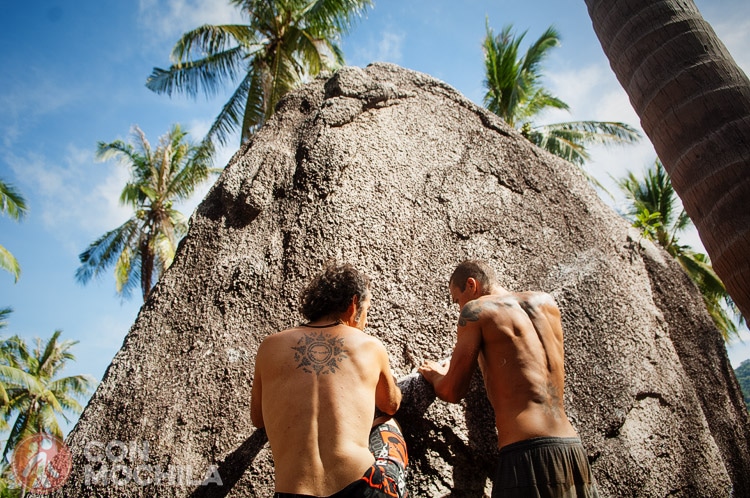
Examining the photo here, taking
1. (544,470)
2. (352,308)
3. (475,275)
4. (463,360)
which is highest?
(475,275)

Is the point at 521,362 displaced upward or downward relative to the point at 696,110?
downward

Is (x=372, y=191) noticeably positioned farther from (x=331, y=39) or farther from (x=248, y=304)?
(x=331, y=39)

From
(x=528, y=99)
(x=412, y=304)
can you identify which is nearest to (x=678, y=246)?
(x=528, y=99)

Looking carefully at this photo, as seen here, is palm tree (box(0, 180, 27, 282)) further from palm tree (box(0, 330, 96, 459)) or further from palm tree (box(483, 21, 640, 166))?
palm tree (box(483, 21, 640, 166))

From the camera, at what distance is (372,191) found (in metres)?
3.36

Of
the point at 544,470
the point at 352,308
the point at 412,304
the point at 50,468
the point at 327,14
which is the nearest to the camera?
the point at 544,470

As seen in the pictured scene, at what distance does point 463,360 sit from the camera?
2.24 metres

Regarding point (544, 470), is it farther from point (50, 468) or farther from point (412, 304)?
point (50, 468)

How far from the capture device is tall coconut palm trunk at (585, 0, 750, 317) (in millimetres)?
2041

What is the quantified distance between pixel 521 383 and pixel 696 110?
1.51 meters

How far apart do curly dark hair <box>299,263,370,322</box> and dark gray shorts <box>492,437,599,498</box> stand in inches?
36.5

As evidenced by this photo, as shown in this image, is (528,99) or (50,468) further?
(528,99)

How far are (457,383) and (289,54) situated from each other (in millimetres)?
11248

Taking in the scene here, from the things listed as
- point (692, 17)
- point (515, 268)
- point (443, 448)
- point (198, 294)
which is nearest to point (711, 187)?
point (692, 17)
